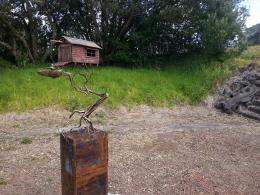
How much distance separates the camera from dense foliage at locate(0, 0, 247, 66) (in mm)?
16297

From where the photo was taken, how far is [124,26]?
60.1 feet

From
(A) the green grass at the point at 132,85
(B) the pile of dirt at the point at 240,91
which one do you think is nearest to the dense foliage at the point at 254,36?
(A) the green grass at the point at 132,85

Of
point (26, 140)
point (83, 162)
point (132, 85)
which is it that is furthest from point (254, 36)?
point (83, 162)

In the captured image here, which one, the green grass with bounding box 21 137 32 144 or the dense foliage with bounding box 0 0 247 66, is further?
the dense foliage with bounding box 0 0 247 66

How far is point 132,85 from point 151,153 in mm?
6496

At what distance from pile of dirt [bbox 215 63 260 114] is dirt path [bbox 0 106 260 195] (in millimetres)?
1057

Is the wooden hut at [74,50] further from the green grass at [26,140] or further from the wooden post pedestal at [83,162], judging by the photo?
the wooden post pedestal at [83,162]

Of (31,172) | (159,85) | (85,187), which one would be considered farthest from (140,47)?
(85,187)

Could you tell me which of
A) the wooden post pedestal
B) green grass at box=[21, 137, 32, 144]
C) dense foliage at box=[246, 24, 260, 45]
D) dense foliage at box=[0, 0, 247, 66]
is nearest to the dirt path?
green grass at box=[21, 137, 32, 144]

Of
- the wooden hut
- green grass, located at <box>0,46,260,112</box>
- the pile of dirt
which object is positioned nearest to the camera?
green grass, located at <box>0,46,260,112</box>

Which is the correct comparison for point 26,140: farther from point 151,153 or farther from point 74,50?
point 74,50

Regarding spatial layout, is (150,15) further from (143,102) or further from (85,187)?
(85,187)

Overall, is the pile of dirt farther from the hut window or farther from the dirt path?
the hut window

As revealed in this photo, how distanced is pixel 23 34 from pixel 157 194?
48.8 ft
